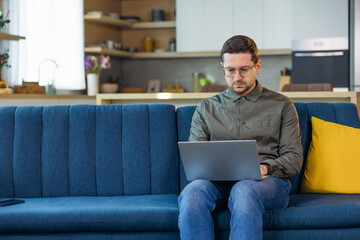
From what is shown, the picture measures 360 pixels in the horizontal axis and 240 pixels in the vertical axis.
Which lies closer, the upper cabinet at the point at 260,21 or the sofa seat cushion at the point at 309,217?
the sofa seat cushion at the point at 309,217

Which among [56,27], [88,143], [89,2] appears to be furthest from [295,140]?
[89,2]

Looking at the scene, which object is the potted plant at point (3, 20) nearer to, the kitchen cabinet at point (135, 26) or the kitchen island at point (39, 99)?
the kitchen island at point (39, 99)

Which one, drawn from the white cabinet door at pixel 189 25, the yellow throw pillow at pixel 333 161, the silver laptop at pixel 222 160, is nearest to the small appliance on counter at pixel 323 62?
the white cabinet door at pixel 189 25

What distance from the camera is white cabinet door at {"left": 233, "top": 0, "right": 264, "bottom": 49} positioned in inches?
270

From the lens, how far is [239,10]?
272 inches

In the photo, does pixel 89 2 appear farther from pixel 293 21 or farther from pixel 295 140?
pixel 295 140

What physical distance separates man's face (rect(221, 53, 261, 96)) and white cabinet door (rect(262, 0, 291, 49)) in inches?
176

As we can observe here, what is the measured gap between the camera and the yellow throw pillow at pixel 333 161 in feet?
8.57

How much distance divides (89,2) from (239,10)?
6.45 ft

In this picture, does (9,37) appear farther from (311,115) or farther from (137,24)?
(311,115)

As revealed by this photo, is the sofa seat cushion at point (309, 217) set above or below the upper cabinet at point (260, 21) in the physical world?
below

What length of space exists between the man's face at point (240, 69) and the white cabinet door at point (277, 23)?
4.47 meters

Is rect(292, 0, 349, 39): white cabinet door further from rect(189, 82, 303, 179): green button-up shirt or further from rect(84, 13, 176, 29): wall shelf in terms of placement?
rect(189, 82, 303, 179): green button-up shirt

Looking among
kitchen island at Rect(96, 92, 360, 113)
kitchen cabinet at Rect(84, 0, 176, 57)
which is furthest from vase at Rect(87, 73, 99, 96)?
kitchen island at Rect(96, 92, 360, 113)
